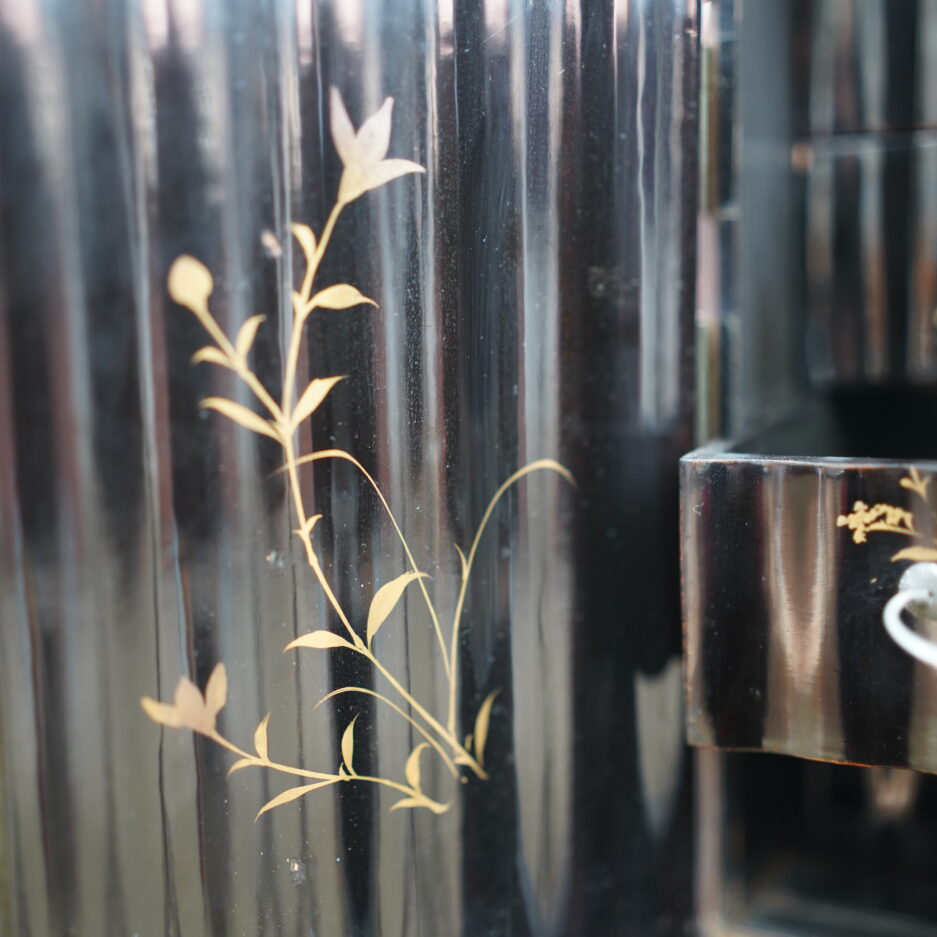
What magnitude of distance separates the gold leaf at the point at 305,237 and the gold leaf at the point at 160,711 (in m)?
0.33

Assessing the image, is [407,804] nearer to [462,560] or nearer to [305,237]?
[462,560]

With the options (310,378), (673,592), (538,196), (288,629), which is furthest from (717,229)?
(288,629)

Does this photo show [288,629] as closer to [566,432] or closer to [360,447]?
[360,447]

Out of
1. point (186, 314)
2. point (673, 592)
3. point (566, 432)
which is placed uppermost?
point (186, 314)

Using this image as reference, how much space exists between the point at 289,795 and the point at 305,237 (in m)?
0.41

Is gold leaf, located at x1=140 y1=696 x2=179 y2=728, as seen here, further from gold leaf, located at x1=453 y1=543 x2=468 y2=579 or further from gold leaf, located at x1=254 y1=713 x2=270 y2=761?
gold leaf, located at x1=453 y1=543 x2=468 y2=579

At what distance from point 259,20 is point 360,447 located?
299 mm

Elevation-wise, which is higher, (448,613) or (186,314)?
(186,314)

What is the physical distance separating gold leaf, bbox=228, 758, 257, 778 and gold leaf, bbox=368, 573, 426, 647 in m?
0.12

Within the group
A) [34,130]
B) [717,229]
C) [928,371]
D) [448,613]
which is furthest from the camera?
[928,371]

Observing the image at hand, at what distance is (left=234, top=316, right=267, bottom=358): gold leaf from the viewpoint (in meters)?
0.66

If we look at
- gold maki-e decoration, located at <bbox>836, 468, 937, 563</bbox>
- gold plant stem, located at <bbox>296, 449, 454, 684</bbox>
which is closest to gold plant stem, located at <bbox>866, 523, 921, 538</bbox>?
gold maki-e decoration, located at <bbox>836, 468, 937, 563</bbox>

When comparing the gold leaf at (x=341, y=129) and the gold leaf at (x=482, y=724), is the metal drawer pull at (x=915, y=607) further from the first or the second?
the gold leaf at (x=341, y=129)

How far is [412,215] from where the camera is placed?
70 centimetres
